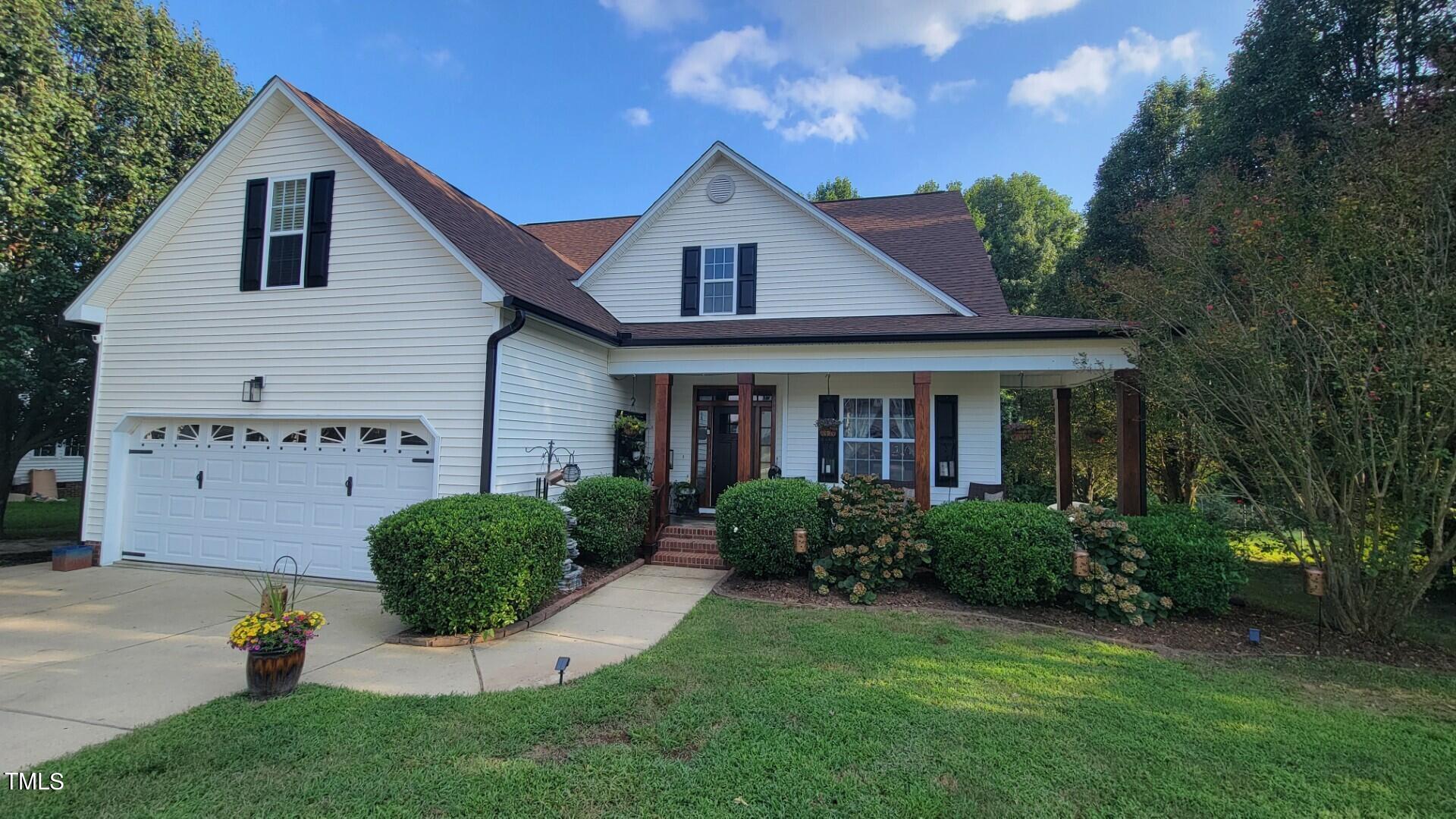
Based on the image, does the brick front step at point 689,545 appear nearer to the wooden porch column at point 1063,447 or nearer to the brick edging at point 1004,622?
the brick edging at point 1004,622

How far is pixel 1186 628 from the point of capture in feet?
20.7

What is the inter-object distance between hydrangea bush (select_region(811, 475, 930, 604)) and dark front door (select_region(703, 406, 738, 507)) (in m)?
3.68

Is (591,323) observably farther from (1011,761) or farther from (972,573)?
(1011,761)

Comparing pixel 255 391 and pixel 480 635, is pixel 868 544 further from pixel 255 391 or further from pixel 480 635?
pixel 255 391

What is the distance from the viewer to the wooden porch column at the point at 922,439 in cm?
856

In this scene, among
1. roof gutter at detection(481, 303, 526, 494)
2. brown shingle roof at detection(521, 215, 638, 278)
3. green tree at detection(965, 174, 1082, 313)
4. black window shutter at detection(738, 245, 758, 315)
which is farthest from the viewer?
green tree at detection(965, 174, 1082, 313)

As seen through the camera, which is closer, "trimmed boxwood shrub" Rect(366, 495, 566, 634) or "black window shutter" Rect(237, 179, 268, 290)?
"trimmed boxwood shrub" Rect(366, 495, 566, 634)

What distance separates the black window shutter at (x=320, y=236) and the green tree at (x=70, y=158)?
15.3 ft

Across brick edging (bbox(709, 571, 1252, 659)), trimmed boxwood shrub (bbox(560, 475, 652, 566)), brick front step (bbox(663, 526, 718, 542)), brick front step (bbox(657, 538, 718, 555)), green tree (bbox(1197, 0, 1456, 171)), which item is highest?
green tree (bbox(1197, 0, 1456, 171))

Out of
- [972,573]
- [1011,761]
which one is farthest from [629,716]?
[972,573]

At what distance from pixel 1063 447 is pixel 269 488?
1344cm

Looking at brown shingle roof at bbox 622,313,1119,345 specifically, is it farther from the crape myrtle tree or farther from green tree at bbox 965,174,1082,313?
green tree at bbox 965,174,1082,313

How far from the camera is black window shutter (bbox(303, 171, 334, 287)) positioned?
8500 mm

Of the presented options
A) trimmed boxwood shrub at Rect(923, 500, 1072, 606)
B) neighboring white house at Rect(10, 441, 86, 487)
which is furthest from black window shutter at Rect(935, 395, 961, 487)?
neighboring white house at Rect(10, 441, 86, 487)
